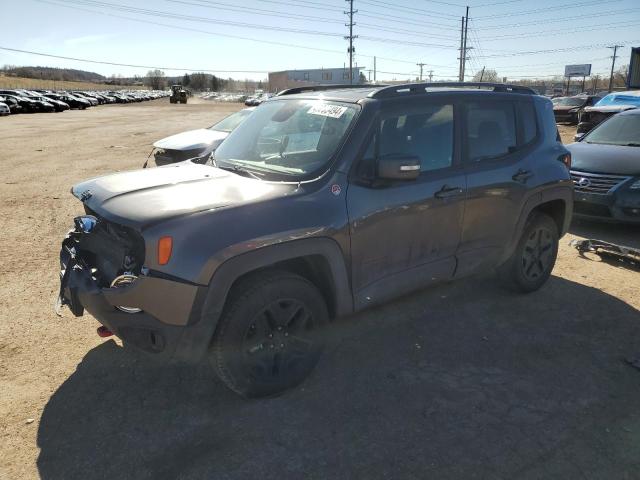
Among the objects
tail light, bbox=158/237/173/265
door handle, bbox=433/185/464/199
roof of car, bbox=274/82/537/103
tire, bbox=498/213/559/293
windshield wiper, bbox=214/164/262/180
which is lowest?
tire, bbox=498/213/559/293

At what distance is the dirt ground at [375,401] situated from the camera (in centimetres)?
253

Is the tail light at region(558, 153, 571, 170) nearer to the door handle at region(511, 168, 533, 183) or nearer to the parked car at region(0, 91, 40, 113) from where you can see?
the door handle at region(511, 168, 533, 183)

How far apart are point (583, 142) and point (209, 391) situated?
7.37 m

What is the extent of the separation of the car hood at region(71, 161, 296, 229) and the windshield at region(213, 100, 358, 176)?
0.23 metres

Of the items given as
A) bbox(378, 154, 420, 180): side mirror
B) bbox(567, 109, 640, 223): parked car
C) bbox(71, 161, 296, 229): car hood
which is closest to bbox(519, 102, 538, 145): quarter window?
bbox(378, 154, 420, 180): side mirror

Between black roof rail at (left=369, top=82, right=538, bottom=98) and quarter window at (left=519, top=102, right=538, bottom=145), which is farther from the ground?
black roof rail at (left=369, top=82, right=538, bottom=98)

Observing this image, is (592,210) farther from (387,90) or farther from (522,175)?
(387,90)

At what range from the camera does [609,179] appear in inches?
252

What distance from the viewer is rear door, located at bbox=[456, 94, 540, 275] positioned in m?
3.80

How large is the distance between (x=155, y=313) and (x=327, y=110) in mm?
1828

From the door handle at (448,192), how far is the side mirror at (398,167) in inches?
20.9

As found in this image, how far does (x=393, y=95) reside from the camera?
3.38 metres

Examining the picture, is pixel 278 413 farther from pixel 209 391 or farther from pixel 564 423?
pixel 564 423

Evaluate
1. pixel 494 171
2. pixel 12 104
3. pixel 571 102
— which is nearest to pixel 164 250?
pixel 494 171
